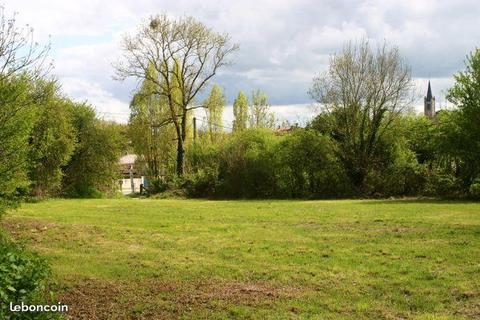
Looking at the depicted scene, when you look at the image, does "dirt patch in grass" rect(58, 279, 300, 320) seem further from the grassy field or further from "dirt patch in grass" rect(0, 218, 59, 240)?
"dirt patch in grass" rect(0, 218, 59, 240)

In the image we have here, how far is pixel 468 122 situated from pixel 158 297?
19.3m

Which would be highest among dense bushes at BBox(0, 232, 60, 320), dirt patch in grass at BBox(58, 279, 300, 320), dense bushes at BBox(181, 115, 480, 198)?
dense bushes at BBox(181, 115, 480, 198)

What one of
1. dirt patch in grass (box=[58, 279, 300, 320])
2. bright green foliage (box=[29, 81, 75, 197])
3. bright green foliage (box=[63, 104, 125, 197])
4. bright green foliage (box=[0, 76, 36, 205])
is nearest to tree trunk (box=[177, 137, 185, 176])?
bright green foliage (box=[63, 104, 125, 197])

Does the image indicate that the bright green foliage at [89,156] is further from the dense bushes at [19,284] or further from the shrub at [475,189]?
the dense bushes at [19,284]

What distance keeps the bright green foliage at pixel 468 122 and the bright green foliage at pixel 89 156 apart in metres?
18.9

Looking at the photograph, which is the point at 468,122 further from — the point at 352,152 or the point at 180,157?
the point at 180,157

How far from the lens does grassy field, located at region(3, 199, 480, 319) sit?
269 inches

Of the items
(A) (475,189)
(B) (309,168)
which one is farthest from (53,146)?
(A) (475,189)

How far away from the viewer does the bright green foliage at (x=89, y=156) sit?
101ft

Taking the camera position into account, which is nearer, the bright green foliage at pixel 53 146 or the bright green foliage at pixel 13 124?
the bright green foliage at pixel 13 124

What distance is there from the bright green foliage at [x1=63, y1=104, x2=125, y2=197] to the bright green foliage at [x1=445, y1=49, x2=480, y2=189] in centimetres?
1890

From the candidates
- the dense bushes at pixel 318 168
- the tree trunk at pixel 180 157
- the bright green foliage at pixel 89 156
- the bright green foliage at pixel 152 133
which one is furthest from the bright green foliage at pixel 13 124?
the bright green foliage at pixel 152 133

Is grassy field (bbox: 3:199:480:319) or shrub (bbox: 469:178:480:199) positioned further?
shrub (bbox: 469:178:480:199)

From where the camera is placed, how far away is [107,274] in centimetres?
873
